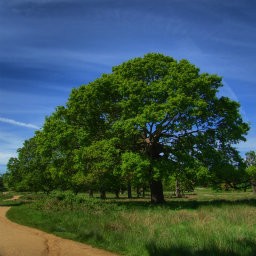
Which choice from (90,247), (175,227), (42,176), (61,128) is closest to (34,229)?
(90,247)

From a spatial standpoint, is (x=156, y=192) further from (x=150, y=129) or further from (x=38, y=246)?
(x=38, y=246)

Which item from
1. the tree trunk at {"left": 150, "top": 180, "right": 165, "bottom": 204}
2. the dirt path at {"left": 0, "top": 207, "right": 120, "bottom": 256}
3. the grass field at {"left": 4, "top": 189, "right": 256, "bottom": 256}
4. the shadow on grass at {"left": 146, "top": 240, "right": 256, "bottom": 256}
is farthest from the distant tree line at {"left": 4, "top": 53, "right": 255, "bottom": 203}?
the shadow on grass at {"left": 146, "top": 240, "right": 256, "bottom": 256}

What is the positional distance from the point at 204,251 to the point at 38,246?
223 inches

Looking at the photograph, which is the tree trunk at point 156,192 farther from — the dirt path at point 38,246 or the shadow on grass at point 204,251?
the shadow on grass at point 204,251

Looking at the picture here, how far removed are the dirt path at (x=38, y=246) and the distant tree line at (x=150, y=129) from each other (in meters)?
13.6

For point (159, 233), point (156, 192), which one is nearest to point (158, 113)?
point (156, 192)

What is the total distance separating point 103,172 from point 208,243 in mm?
20631

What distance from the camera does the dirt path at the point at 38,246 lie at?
39.6 ft

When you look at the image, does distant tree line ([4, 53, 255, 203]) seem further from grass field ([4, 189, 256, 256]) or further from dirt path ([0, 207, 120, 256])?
dirt path ([0, 207, 120, 256])

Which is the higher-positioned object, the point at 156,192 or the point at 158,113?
the point at 158,113

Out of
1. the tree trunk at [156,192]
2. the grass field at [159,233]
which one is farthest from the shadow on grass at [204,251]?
the tree trunk at [156,192]

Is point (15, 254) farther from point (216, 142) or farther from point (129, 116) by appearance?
point (216, 142)

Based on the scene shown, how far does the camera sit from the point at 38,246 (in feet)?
43.2

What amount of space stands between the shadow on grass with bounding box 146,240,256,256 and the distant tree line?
16.6 metres
